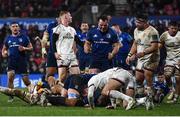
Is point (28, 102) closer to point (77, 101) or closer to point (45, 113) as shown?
point (77, 101)

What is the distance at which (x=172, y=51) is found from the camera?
16562 mm

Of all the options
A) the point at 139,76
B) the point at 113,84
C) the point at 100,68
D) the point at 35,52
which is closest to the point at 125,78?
the point at 113,84

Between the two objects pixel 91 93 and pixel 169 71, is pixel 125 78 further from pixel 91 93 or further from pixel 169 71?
pixel 169 71

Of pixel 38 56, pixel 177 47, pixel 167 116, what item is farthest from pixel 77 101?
pixel 38 56

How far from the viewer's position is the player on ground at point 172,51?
53.8 ft

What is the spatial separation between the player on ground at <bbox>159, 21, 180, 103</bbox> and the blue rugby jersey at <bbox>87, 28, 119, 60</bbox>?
1.45 meters

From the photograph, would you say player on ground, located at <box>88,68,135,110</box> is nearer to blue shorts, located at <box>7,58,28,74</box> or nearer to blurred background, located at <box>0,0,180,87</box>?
blue shorts, located at <box>7,58,28,74</box>

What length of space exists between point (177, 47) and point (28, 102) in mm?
4275

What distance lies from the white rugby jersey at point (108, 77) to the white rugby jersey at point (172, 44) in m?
3.23

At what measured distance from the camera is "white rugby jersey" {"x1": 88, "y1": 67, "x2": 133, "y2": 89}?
43.5ft

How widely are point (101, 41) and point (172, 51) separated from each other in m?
2.10

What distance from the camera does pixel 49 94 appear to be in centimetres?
Result: 1461

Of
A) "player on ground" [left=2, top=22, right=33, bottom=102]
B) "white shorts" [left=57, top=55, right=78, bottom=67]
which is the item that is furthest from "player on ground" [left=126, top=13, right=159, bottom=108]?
"player on ground" [left=2, top=22, right=33, bottom=102]

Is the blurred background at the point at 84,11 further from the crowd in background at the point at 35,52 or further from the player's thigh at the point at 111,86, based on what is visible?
the player's thigh at the point at 111,86
